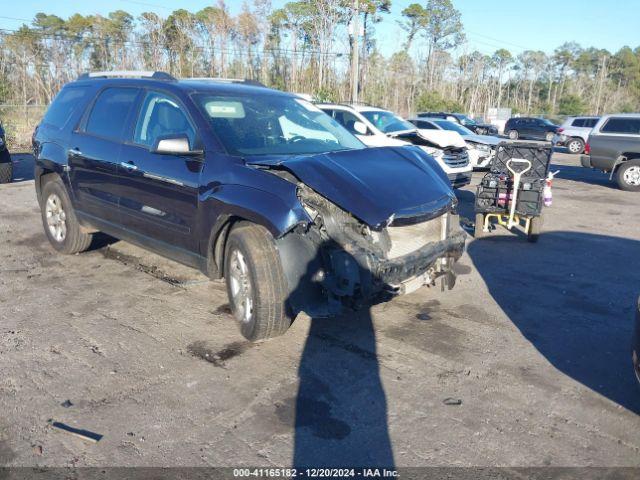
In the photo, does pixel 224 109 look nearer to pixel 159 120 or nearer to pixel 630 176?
pixel 159 120

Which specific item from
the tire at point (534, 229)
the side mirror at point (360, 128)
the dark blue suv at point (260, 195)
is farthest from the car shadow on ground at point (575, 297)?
the side mirror at point (360, 128)

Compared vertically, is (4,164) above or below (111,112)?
below

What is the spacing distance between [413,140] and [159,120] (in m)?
7.82

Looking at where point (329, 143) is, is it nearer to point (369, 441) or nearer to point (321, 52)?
point (369, 441)

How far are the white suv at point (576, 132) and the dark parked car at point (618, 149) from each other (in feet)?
40.6

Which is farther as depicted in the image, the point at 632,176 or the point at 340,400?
the point at 632,176

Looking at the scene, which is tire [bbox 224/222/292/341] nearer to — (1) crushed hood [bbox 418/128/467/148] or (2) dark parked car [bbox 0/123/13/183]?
(1) crushed hood [bbox 418/128/467/148]

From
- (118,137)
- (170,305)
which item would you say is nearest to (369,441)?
(170,305)

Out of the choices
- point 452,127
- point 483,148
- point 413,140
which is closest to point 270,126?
point 413,140

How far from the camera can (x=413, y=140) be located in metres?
11.8

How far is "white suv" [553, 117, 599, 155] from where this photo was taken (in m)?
24.9

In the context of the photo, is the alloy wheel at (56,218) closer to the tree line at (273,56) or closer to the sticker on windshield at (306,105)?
the sticker on windshield at (306,105)

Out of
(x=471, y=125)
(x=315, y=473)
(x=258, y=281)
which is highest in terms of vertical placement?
(x=471, y=125)

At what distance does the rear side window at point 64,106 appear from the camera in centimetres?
603
